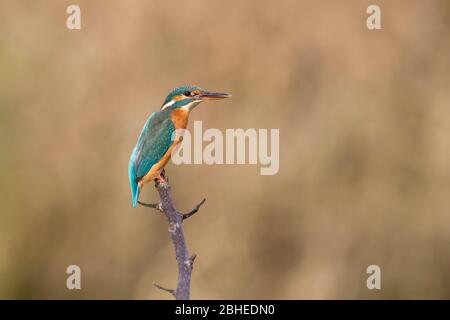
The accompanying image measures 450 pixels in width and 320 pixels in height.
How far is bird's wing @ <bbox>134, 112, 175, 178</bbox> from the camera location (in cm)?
290

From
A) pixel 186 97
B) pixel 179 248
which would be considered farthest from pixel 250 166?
pixel 179 248

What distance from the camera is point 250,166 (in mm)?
5082

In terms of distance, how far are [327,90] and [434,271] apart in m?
1.68

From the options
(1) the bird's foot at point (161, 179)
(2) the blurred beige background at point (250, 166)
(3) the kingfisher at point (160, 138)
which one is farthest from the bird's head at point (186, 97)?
(2) the blurred beige background at point (250, 166)

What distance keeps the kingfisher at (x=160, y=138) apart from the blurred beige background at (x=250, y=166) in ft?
5.93

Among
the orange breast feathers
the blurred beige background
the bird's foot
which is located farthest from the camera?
the blurred beige background

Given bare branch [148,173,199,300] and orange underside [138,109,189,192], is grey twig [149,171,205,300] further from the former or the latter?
orange underside [138,109,189,192]

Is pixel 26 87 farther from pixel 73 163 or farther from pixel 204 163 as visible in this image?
pixel 204 163

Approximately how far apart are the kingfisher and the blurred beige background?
181 cm

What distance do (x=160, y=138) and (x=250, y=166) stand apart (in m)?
2.13

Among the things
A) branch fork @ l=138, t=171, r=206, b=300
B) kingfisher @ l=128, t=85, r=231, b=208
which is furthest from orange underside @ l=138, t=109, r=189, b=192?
branch fork @ l=138, t=171, r=206, b=300

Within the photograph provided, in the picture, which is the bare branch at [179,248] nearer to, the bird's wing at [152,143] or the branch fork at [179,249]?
the branch fork at [179,249]

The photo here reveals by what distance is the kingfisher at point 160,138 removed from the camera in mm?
2900
